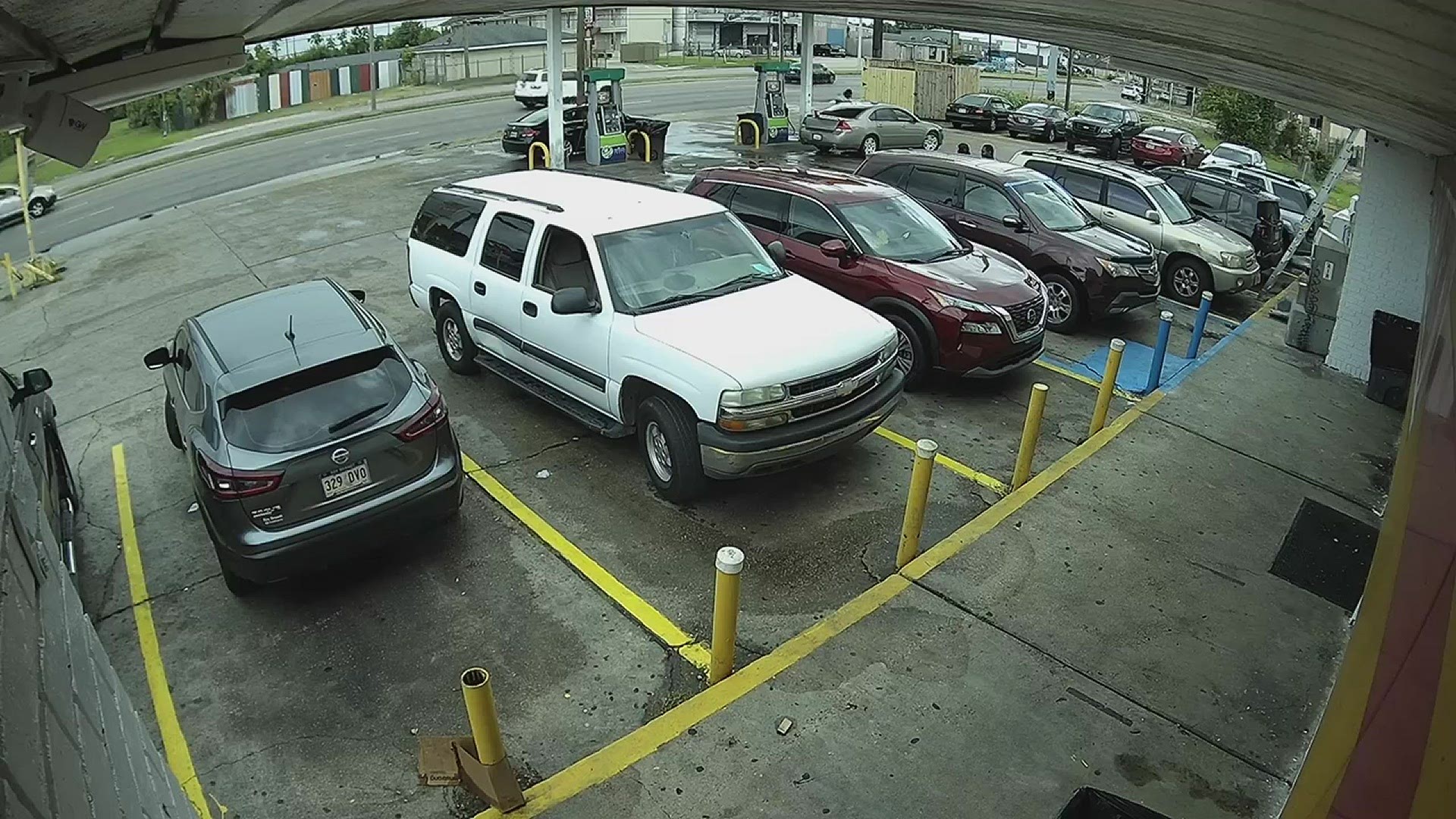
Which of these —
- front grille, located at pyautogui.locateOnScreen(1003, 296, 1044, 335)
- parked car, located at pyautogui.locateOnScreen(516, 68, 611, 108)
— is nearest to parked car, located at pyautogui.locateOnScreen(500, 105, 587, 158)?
parked car, located at pyautogui.locateOnScreen(516, 68, 611, 108)

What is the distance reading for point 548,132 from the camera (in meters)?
21.3

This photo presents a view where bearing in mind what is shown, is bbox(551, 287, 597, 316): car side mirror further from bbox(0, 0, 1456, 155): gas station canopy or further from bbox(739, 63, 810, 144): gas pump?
bbox(739, 63, 810, 144): gas pump

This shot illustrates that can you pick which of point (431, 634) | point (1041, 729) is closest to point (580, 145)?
point (431, 634)

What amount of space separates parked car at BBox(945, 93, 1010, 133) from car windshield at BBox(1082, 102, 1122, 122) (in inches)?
105

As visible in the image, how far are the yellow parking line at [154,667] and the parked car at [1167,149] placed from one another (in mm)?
24795

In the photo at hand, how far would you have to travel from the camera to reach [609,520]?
21.1 ft

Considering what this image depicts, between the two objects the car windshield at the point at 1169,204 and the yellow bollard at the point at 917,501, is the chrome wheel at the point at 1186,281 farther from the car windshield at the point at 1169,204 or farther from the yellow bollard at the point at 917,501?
the yellow bollard at the point at 917,501

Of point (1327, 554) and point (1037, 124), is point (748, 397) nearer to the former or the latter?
point (1327, 554)

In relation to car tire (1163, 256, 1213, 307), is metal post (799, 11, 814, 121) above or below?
above

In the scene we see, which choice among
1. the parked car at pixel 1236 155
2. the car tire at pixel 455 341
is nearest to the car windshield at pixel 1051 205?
the car tire at pixel 455 341

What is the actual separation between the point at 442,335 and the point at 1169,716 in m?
6.90

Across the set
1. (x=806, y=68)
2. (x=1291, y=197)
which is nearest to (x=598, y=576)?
(x=1291, y=197)

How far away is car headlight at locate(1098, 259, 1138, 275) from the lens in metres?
10.1

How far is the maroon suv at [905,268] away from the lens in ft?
26.6
